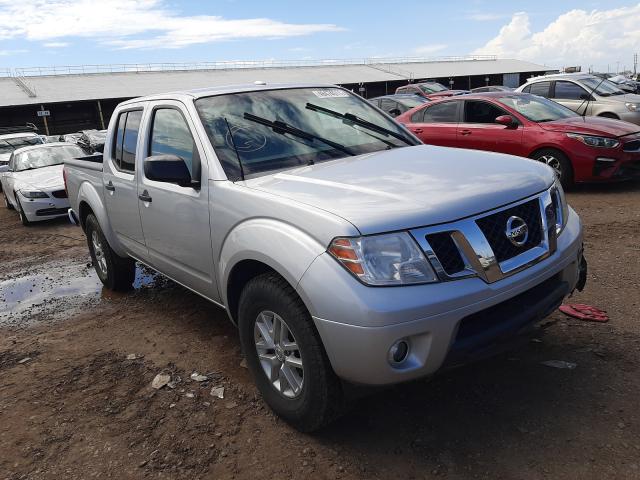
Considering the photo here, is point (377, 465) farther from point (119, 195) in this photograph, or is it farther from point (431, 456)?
point (119, 195)

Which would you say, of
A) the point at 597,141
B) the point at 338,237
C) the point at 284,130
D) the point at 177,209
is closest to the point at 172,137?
the point at 177,209

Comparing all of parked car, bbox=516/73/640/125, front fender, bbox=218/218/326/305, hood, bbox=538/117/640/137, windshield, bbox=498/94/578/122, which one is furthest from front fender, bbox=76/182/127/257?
parked car, bbox=516/73/640/125

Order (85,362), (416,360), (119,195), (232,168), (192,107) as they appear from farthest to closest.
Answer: (119,195), (85,362), (192,107), (232,168), (416,360)

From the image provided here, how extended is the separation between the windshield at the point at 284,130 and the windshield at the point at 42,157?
8.78 metres

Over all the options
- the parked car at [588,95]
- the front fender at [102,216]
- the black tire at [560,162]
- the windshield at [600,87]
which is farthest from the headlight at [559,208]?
the windshield at [600,87]

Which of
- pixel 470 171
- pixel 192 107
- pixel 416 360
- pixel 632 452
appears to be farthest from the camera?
pixel 192 107

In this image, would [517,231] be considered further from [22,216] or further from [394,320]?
[22,216]

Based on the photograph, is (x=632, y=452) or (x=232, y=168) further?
(x=232, y=168)

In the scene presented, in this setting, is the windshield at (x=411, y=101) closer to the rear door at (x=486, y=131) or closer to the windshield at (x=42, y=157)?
the rear door at (x=486, y=131)

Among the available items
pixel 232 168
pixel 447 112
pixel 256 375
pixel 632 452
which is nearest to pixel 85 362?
pixel 256 375

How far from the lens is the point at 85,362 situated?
3977 millimetres

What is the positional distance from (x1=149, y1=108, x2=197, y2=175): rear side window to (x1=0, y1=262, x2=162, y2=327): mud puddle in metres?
2.16

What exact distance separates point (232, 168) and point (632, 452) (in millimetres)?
2506

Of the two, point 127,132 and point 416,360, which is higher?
point 127,132
